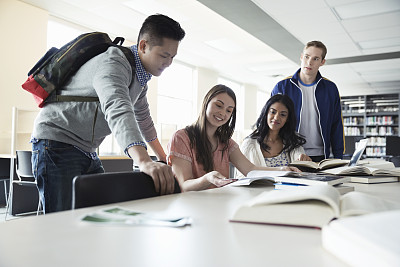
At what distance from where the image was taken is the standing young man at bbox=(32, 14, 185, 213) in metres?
1.16

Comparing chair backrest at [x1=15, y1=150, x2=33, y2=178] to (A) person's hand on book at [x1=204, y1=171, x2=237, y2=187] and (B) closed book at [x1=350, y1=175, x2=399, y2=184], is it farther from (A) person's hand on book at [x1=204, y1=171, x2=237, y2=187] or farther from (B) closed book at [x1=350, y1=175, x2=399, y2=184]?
(B) closed book at [x1=350, y1=175, x2=399, y2=184]

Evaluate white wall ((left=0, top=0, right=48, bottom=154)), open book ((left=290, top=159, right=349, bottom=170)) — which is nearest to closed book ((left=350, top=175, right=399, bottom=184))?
open book ((left=290, top=159, right=349, bottom=170))

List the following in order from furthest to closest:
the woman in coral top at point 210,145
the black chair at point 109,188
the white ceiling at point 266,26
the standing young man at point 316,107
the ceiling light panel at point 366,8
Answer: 1. the white ceiling at point 266,26
2. the ceiling light panel at point 366,8
3. the standing young man at point 316,107
4. the woman in coral top at point 210,145
5. the black chair at point 109,188

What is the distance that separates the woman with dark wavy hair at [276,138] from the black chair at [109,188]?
3.70 ft

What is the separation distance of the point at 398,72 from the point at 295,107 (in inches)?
256

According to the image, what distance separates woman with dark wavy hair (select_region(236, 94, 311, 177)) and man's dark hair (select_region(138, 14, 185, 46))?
3.25ft

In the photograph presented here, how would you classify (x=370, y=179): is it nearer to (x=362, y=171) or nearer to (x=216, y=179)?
(x=362, y=171)

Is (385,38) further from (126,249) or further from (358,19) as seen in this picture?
(126,249)

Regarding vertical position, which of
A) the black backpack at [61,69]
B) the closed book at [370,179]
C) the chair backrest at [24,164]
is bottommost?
the chair backrest at [24,164]

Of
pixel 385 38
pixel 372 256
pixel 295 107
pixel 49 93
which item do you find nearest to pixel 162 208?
pixel 372 256

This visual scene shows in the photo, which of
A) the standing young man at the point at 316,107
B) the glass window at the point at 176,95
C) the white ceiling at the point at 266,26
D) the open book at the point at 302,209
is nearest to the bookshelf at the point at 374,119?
the white ceiling at the point at 266,26

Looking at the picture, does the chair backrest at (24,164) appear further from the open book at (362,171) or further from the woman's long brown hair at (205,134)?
the open book at (362,171)

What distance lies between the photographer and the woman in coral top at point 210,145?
1.56 metres

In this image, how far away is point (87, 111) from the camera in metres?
1.23
